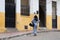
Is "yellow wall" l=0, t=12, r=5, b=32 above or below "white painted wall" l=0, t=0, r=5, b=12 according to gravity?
below

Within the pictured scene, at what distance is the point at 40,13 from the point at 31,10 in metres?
2.15

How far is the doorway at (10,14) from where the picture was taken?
24.9 meters

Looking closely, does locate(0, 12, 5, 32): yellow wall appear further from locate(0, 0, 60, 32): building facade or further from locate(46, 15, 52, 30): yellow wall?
locate(46, 15, 52, 30): yellow wall

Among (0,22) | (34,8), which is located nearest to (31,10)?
(34,8)

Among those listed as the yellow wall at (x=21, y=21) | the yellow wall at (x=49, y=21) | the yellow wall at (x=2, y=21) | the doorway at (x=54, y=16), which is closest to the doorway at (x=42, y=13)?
the yellow wall at (x=49, y=21)

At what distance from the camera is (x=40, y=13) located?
1143 inches

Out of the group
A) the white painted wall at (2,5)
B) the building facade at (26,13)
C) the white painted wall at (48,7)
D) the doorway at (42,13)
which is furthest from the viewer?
the white painted wall at (48,7)

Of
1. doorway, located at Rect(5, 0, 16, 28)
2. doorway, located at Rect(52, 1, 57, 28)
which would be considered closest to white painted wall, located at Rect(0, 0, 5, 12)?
doorway, located at Rect(5, 0, 16, 28)

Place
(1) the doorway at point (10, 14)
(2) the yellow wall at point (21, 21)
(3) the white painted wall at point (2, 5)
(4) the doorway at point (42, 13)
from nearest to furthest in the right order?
(3) the white painted wall at point (2, 5) → (1) the doorway at point (10, 14) → (2) the yellow wall at point (21, 21) → (4) the doorway at point (42, 13)

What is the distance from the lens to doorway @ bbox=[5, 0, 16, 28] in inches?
979

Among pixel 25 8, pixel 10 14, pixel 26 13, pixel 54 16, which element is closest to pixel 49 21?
pixel 54 16

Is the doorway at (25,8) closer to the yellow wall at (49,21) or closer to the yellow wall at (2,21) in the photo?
the yellow wall at (2,21)

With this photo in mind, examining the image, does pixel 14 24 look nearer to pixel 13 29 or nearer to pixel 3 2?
pixel 13 29

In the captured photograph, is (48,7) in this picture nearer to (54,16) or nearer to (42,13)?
(42,13)
